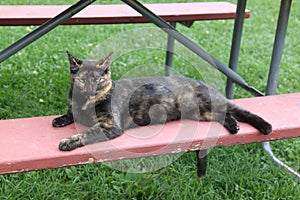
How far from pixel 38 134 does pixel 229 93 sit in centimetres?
192

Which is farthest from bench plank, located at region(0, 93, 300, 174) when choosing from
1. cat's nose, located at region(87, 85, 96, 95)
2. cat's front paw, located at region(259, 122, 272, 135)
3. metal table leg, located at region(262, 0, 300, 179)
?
metal table leg, located at region(262, 0, 300, 179)

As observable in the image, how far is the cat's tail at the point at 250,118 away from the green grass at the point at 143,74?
0.56 meters

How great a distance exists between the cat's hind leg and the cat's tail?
633 millimetres

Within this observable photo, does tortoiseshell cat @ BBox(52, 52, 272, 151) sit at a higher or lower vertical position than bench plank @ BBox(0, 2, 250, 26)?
lower

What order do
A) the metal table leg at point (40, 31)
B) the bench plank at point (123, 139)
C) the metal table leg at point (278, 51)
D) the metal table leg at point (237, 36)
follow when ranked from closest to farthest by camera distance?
the bench plank at point (123, 139), the metal table leg at point (40, 31), the metal table leg at point (278, 51), the metal table leg at point (237, 36)

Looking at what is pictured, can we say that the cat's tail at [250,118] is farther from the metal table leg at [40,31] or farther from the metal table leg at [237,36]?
the metal table leg at [237,36]

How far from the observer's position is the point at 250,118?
2074mm

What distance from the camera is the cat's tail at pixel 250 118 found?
1.99 m

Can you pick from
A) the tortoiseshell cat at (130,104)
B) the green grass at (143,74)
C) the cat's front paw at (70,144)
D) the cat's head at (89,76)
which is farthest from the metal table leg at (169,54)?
the cat's front paw at (70,144)

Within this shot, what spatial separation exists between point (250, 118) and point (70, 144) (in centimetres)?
92

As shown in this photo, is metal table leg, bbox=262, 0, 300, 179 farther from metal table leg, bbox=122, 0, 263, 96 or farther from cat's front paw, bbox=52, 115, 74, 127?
cat's front paw, bbox=52, 115, 74, 127

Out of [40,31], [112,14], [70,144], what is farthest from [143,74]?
[70,144]

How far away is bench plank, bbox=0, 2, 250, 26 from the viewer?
3.05 metres

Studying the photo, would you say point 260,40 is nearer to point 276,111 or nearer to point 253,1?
point 253,1
